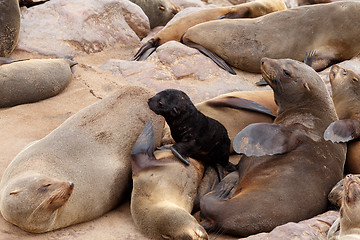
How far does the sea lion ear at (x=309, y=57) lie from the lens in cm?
658

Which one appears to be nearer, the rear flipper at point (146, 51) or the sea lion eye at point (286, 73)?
the sea lion eye at point (286, 73)

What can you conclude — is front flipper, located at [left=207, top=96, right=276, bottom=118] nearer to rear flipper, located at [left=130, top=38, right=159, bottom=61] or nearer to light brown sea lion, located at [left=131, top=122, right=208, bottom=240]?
light brown sea lion, located at [left=131, top=122, right=208, bottom=240]

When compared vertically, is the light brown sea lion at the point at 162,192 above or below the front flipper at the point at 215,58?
above

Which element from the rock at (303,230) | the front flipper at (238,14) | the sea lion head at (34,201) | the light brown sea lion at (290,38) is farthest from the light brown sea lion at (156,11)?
the rock at (303,230)

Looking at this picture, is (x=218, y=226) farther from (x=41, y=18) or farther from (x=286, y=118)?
(x=41, y=18)

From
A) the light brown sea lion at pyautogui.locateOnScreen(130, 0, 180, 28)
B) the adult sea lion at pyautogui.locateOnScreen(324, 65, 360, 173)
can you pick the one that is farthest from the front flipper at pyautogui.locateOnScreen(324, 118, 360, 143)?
the light brown sea lion at pyautogui.locateOnScreen(130, 0, 180, 28)

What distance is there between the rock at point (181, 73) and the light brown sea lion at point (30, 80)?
71cm

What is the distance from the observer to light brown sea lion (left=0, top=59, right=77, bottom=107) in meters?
5.98

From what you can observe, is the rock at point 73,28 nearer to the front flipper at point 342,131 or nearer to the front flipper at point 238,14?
the front flipper at point 238,14

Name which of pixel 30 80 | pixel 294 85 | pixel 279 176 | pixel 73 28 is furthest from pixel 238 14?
pixel 279 176

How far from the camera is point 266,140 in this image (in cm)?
435

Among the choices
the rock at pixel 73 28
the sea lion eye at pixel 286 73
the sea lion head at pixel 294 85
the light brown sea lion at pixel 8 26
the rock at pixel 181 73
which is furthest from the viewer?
the rock at pixel 73 28

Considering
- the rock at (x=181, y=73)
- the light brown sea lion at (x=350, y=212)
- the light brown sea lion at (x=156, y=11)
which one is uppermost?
the light brown sea lion at (x=350, y=212)

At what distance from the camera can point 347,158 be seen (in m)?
4.77
